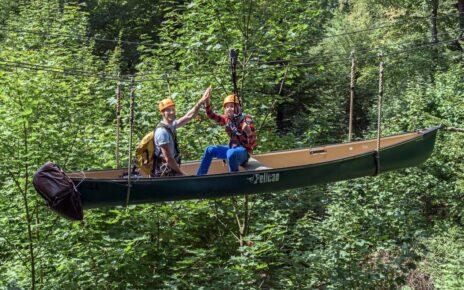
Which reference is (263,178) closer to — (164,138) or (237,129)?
(237,129)

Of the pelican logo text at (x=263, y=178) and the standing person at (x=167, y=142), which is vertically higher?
the standing person at (x=167, y=142)

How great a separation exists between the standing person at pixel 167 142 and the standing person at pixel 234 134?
0.46 meters

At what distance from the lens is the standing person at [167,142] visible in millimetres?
5781

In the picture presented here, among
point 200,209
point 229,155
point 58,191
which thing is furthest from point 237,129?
point 58,191

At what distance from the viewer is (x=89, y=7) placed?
70.7 feet

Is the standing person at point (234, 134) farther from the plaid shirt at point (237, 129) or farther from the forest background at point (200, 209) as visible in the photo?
the forest background at point (200, 209)

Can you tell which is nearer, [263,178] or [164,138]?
[164,138]

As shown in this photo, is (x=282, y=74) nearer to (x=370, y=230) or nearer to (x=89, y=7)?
(x=370, y=230)

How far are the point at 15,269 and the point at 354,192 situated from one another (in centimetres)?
542

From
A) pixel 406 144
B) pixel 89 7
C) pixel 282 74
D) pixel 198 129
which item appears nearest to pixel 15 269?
pixel 198 129

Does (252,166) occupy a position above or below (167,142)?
below

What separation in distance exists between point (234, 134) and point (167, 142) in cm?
98

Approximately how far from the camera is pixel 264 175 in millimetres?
6199

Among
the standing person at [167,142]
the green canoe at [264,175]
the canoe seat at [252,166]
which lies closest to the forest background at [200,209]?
the standing person at [167,142]
